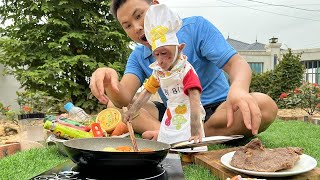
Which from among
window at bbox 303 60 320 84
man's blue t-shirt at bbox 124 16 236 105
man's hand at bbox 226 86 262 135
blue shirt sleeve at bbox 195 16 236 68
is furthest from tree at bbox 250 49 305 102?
man's hand at bbox 226 86 262 135

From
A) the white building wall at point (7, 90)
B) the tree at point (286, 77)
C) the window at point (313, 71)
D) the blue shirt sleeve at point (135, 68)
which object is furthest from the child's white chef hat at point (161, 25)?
the window at point (313, 71)

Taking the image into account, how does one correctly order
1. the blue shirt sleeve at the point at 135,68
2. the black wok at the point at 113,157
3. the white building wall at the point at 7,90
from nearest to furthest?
1. the black wok at the point at 113,157
2. the blue shirt sleeve at the point at 135,68
3. the white building wall at the point at 7,90

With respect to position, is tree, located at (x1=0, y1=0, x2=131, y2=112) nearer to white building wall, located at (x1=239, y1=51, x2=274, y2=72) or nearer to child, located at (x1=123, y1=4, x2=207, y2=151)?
child, located at (x1=123, y1=4, x2=207, y2=151)

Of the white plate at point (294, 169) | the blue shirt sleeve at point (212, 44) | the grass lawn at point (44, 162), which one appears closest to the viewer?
the white plate at point (294, 169)

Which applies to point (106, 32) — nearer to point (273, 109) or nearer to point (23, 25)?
point (23, 25)

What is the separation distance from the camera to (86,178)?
1.08 meters

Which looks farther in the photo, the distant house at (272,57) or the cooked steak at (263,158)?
the distant house at (272,57)

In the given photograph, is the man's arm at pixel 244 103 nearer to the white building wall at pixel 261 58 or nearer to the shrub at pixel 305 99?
the shrub at pixel 305 99

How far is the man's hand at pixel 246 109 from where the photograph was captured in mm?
1234

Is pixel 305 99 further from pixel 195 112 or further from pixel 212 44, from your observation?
pixel 195 112

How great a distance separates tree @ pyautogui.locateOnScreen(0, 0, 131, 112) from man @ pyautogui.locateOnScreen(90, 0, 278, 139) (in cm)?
434

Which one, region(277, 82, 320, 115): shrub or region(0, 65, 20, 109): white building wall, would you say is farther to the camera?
region(0, 65, 20, 109): white building wall

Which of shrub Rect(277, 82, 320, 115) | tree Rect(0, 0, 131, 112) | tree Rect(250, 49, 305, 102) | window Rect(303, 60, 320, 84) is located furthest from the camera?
window Rect(303, 60, 320, 84)

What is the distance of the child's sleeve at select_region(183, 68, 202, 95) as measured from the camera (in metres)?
1.70
